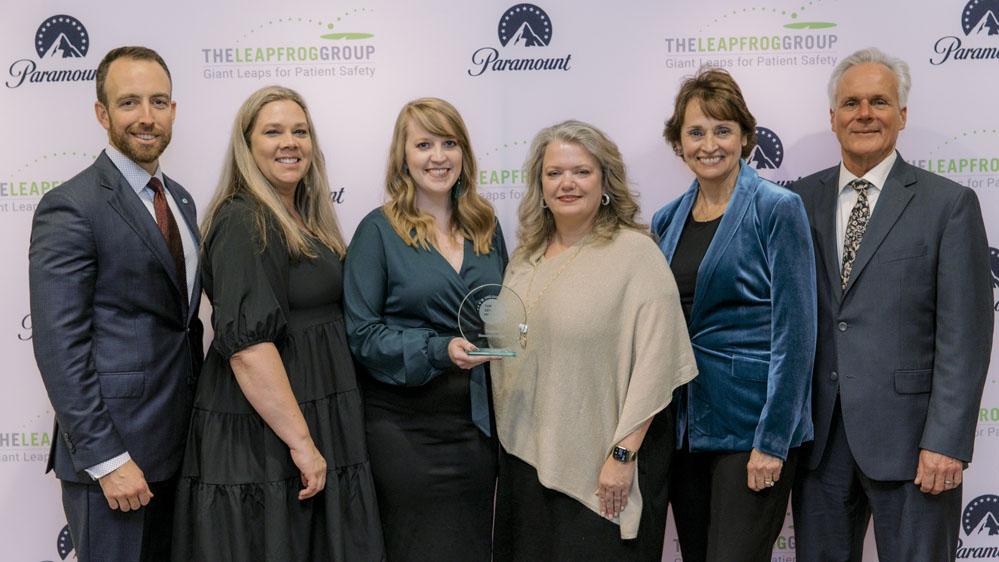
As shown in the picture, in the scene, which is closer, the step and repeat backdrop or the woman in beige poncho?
the woman in beige poncho

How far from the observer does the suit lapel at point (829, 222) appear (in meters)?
2.50

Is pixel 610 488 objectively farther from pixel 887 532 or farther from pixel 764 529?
pixel 887 532

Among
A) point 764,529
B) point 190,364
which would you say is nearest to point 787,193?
point 764,529

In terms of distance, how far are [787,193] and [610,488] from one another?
3.44 feet

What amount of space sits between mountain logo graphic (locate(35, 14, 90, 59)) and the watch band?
2.71 m

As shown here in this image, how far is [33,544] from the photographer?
130 inches

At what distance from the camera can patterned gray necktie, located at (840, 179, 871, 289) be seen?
8.21 feet

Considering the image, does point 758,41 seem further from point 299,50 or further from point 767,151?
point 299,50

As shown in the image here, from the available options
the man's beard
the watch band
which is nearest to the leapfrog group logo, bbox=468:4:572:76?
the man's beard

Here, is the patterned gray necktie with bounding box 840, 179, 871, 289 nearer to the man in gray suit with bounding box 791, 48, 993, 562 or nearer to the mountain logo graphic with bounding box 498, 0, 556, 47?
the man in gray suit with bounding box 791, 48, 993, 562

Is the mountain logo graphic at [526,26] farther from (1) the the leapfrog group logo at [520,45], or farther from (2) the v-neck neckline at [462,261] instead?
(2) the v-neck neckline at [462,261]

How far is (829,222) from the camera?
257 centimetres

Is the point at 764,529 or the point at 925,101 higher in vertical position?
the point at 925,101

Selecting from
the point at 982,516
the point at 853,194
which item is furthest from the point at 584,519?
the point at 982,516
